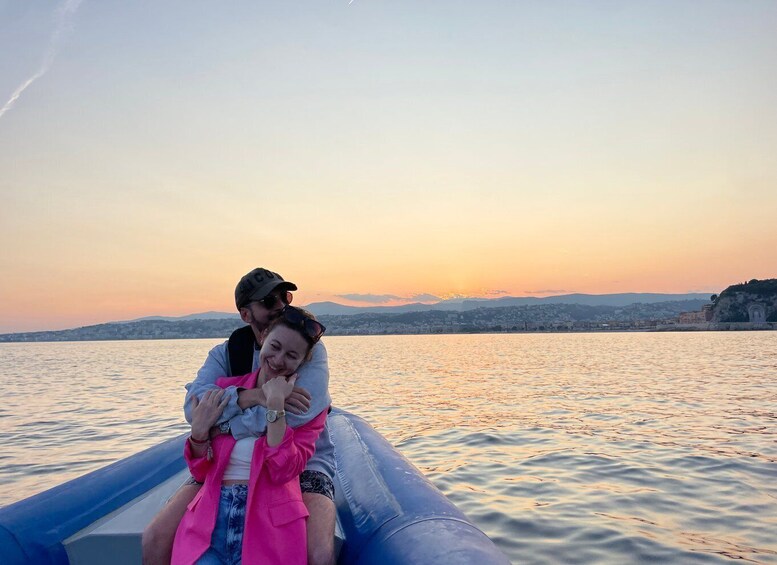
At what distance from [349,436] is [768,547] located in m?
3.50

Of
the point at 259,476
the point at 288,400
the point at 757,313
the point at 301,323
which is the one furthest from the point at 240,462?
the point at 757,313

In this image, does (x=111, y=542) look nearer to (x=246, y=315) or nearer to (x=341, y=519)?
(x=341, y=519)

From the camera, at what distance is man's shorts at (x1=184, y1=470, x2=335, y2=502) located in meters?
2.78

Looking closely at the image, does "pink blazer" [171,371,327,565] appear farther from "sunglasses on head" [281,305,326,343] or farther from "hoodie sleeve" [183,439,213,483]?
"sunglasses on head" [281,305,326,343]

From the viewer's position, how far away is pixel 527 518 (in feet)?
18.1

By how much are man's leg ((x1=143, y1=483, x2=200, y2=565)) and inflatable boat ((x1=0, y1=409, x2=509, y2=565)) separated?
480 millimetres

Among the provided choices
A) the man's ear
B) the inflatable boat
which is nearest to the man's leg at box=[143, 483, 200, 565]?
the inflatable boat

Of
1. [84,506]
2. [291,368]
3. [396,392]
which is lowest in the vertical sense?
[396,392]

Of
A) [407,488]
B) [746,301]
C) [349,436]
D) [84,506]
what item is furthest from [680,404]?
[746,301]

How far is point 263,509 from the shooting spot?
2.50 m

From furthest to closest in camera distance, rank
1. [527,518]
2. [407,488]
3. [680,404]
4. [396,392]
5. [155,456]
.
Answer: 1. [396,392]
2. [680,404]
3. [527,518]
4. [155,456]
5. [407,488]

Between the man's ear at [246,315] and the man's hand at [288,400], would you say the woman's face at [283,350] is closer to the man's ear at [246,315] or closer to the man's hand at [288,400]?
the man's hand at [288,400]

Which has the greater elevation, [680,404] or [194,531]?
[194,531]

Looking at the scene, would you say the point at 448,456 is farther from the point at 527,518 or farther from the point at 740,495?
the point at 740,495
